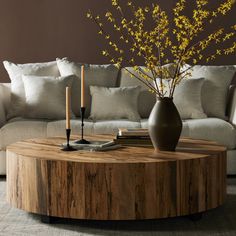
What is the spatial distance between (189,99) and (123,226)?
6.66 feet

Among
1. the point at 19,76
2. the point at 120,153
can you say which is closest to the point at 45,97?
the point at 19,76

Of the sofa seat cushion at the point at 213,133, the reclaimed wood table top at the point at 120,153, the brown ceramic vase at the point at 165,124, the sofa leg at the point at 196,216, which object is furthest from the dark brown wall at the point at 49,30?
the sofa leg at the point at 196,216

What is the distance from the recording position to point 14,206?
11.1 ft

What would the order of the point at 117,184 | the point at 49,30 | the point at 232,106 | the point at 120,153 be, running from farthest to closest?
the point at 49,30 → the point at 232,106 → the point at 120,153 → the point at 117,184

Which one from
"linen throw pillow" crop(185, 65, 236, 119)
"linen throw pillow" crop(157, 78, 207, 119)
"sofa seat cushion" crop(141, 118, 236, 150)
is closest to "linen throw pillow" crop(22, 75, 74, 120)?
"linen throw pillow" crop(157, 78, 207, 119)

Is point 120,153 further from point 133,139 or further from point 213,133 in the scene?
point 213,133

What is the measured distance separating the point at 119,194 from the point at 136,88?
7.14 ft

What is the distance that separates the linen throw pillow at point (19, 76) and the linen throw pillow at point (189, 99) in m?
1.11

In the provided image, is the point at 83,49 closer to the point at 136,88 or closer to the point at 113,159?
the point at 136,88

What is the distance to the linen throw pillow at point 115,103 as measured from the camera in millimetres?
5000

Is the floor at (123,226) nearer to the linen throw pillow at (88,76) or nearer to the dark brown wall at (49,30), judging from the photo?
the linen throw pillow at (88,76)

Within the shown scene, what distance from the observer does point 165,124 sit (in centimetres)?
338

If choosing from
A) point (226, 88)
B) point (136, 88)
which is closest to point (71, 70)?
point (136, 88)

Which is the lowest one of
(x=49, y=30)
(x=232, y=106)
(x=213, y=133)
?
(x=213, y=133)
